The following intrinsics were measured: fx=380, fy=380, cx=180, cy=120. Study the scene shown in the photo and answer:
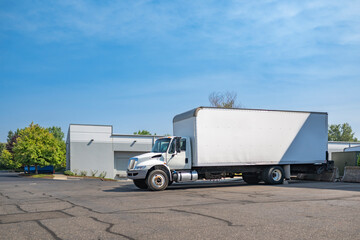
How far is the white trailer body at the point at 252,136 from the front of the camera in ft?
58.8

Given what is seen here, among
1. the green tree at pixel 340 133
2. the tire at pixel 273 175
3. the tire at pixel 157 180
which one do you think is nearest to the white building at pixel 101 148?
the tire at pixel 273 175

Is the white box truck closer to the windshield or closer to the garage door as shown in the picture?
the windshield

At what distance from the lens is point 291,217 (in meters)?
8.29

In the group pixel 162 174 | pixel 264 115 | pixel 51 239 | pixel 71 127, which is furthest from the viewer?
pixel 71 127

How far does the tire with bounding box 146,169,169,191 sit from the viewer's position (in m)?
16.7

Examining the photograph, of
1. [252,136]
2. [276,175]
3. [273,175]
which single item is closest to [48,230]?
[252,136]

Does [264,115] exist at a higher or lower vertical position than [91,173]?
higher

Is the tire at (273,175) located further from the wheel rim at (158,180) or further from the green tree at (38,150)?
the green tree at (38,150)

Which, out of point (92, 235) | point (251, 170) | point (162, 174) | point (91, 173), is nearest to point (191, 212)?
point (92, 235)

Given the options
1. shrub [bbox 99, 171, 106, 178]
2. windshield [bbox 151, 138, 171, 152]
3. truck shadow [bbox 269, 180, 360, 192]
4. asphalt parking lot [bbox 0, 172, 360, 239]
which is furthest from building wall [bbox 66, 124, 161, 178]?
asphalt parking lot [bbox 0, 172, 360, 239]

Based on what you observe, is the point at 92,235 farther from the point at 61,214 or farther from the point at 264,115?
the point at 264,115

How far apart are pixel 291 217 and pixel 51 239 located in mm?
4961

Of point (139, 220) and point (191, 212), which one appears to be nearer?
point (139, 220)

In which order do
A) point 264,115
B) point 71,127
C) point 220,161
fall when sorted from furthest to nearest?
point 71,127
point 264,115
point 220,161
